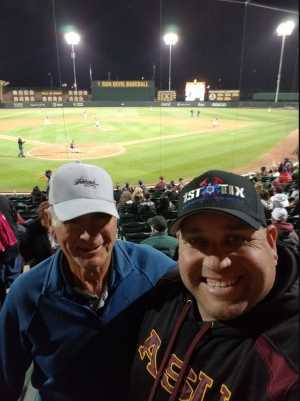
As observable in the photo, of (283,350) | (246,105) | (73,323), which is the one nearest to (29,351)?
(73,323)

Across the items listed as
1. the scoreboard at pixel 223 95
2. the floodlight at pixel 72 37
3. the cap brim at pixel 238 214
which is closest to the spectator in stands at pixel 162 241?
the cap brim at pixel 238 214

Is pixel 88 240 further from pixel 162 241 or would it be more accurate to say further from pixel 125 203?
pixel 125 203

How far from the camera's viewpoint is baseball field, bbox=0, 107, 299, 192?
15547mm

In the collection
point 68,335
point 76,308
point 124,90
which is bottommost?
point 68,335

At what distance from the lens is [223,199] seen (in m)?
1.12

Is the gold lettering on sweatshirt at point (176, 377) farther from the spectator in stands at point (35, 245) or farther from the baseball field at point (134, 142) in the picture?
the baseball field at point (134, 142)

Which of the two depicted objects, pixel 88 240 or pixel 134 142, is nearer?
pixel 88 240

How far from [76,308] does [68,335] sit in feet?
0.43

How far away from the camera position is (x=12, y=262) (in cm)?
314

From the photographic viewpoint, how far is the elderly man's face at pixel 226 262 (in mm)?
1025

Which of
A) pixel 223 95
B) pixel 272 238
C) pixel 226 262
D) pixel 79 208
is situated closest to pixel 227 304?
pixel 226 262

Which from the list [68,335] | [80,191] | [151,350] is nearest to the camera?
[151,350]

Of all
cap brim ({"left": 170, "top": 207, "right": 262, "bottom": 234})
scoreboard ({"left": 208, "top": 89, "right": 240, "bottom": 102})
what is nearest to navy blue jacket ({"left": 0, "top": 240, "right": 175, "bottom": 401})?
cap brim ({"left": 170, "top": 207, "right": 262, "bottom": 234})

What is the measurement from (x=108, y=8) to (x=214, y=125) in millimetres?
17280
